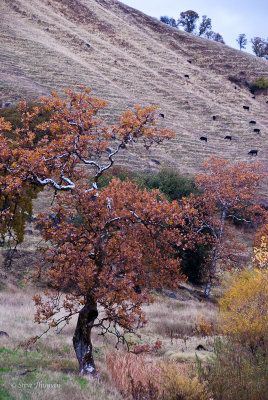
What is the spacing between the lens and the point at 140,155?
42.4 m

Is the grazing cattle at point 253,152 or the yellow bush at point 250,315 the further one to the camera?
the grazing cattle at point 253,152

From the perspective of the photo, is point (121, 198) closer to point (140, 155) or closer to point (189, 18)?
point (140, 155)

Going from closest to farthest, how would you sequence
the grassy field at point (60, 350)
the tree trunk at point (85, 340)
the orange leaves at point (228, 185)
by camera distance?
1. the grassy field at point (60, 350)
2. the tree trunk at point (85, 340)
3. the orange leaves at point (228, 185)

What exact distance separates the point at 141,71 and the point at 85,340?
68.2 meters

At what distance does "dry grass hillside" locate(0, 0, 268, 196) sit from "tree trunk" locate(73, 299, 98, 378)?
104 ft

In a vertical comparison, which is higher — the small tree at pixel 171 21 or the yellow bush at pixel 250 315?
the small tree at pixel 171 21

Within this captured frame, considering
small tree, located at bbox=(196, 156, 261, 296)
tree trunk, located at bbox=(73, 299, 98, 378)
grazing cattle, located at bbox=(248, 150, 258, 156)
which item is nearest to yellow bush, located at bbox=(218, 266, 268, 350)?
tree trunk, located at bbox=(73, 299, 98, 378)

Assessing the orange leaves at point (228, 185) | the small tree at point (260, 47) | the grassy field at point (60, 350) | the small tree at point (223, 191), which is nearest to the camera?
the grassy field at point (60, 350)

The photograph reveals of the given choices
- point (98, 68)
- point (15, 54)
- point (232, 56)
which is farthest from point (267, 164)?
point (232, 56)

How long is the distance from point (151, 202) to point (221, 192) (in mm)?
15912

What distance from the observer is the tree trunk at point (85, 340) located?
7.75 metres

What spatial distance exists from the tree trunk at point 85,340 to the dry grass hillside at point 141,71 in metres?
31.7

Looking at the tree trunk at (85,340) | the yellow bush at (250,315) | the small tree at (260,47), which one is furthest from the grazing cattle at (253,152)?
the small tree at (260,47)

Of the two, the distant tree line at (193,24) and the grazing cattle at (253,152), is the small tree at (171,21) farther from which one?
the grazing cattle at (253,152)
